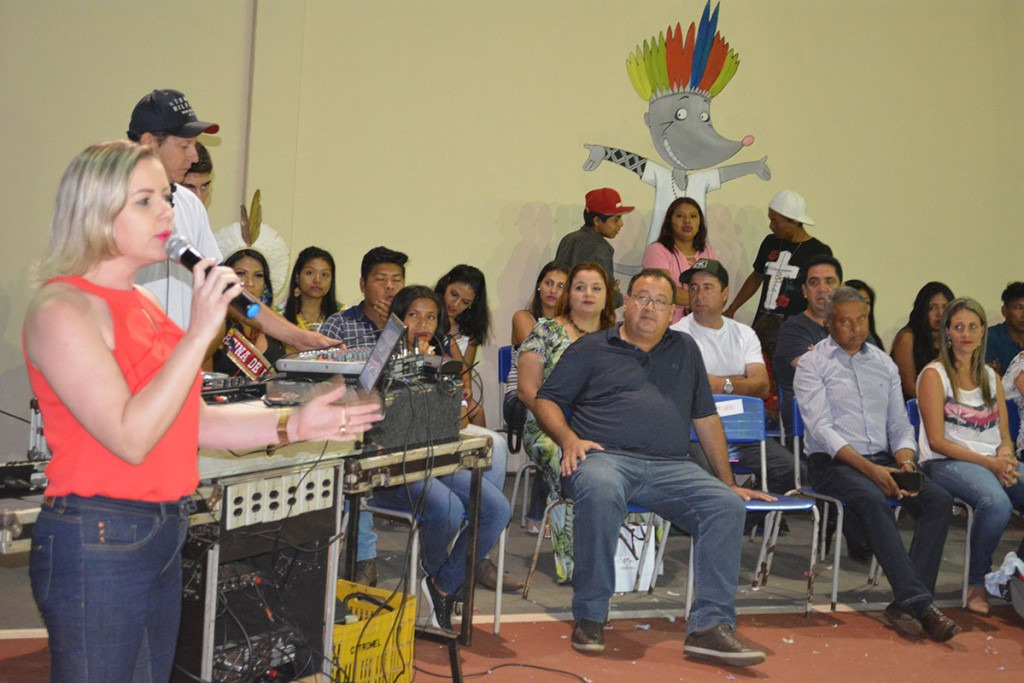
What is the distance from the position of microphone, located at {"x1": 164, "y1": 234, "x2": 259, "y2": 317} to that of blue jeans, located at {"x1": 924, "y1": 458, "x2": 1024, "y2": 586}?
12.1 ft

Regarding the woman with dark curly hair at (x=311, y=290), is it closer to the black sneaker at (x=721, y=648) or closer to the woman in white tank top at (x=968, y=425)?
the black sneaker at (x=721, y=648)

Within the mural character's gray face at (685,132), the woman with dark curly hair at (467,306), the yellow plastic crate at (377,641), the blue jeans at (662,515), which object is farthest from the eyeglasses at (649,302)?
the mural character's gray face at (685,132)

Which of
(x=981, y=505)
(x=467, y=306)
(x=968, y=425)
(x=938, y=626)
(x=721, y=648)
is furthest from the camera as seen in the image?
(x=467, y=306)

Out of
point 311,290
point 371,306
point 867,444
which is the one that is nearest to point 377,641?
point 371,306

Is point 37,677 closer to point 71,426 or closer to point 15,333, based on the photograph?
point 71,426

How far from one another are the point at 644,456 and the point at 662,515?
9.2 inches

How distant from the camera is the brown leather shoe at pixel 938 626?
12.9ft

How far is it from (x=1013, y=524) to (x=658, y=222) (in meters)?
2.79

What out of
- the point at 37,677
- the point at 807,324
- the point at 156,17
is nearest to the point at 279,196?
the point at 156,17

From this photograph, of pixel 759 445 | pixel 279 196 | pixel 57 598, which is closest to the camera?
pixel 57 598

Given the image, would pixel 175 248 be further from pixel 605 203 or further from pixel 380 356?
pixel 605 203

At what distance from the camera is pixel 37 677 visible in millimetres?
3131

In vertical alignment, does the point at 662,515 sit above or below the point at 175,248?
below

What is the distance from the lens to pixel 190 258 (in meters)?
1.70
